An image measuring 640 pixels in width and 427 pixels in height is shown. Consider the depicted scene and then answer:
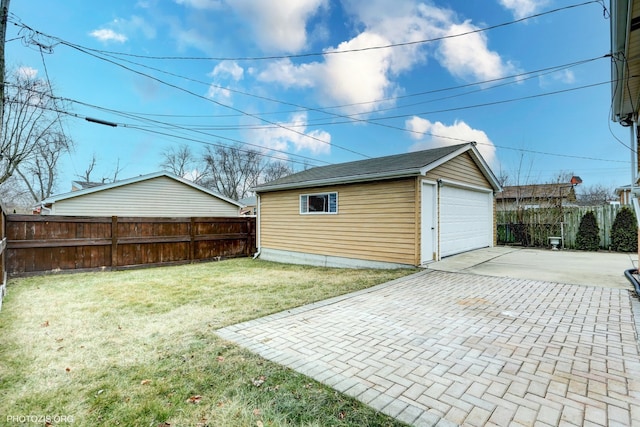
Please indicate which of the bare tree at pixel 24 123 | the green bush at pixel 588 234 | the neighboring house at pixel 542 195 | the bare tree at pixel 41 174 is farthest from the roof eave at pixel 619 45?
the bare tree at pixel 41 174

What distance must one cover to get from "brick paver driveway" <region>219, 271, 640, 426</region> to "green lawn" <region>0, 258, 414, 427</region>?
33 cm

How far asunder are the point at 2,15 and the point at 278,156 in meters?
20.4

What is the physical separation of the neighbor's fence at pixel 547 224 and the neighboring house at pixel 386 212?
2083mm

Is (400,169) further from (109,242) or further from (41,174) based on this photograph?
(41,174)

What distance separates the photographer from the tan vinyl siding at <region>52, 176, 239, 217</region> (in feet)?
43.1

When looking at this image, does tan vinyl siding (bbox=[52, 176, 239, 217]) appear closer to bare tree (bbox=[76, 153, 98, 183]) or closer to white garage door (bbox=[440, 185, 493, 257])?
white garage door (bbox=[440, 185, 493, 257])

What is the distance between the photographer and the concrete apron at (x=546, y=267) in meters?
6.53

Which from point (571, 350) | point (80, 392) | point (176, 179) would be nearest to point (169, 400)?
point (80, 392)

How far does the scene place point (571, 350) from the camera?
3150 mm

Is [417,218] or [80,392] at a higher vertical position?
[417,218]

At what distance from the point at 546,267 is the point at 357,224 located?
5.14 m

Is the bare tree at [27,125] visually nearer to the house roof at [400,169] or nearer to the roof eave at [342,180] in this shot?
the roof eave at [342,180]

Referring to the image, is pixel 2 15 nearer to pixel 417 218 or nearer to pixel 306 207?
pixel 306 207

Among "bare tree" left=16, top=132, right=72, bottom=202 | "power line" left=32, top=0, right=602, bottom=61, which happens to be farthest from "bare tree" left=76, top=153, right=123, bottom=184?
"power line" left=32, top=0, right=602, bottom=61
